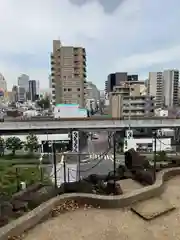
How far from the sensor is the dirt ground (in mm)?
4336

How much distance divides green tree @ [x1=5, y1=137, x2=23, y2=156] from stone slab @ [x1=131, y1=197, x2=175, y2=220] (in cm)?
2700

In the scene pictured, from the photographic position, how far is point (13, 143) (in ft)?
97.2

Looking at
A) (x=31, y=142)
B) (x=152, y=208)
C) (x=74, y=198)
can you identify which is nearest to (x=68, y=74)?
(x=31, y=142)

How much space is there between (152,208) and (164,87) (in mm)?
90872

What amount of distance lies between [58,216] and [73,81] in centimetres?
4755

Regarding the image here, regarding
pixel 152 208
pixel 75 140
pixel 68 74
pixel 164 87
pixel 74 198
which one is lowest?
pixel 75 140

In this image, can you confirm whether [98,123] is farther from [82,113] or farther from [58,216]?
[58,216]

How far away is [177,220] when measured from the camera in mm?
4887

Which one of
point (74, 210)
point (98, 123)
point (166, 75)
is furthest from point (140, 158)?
point (166, 75)

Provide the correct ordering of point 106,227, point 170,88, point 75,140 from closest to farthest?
point 106,227
point 75,140
point 170,88

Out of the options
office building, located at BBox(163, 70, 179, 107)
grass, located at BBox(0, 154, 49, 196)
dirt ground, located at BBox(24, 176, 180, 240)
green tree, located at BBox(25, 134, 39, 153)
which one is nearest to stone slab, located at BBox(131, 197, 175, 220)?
dirt ground, located at BBox(24, 176, 180, 240)

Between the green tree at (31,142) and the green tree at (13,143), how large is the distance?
1.11m

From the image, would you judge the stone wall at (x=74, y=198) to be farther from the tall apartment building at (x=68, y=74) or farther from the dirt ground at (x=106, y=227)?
the tall apartment building at (x=68, y=74)

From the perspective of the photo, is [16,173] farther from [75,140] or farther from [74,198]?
[75,140]
